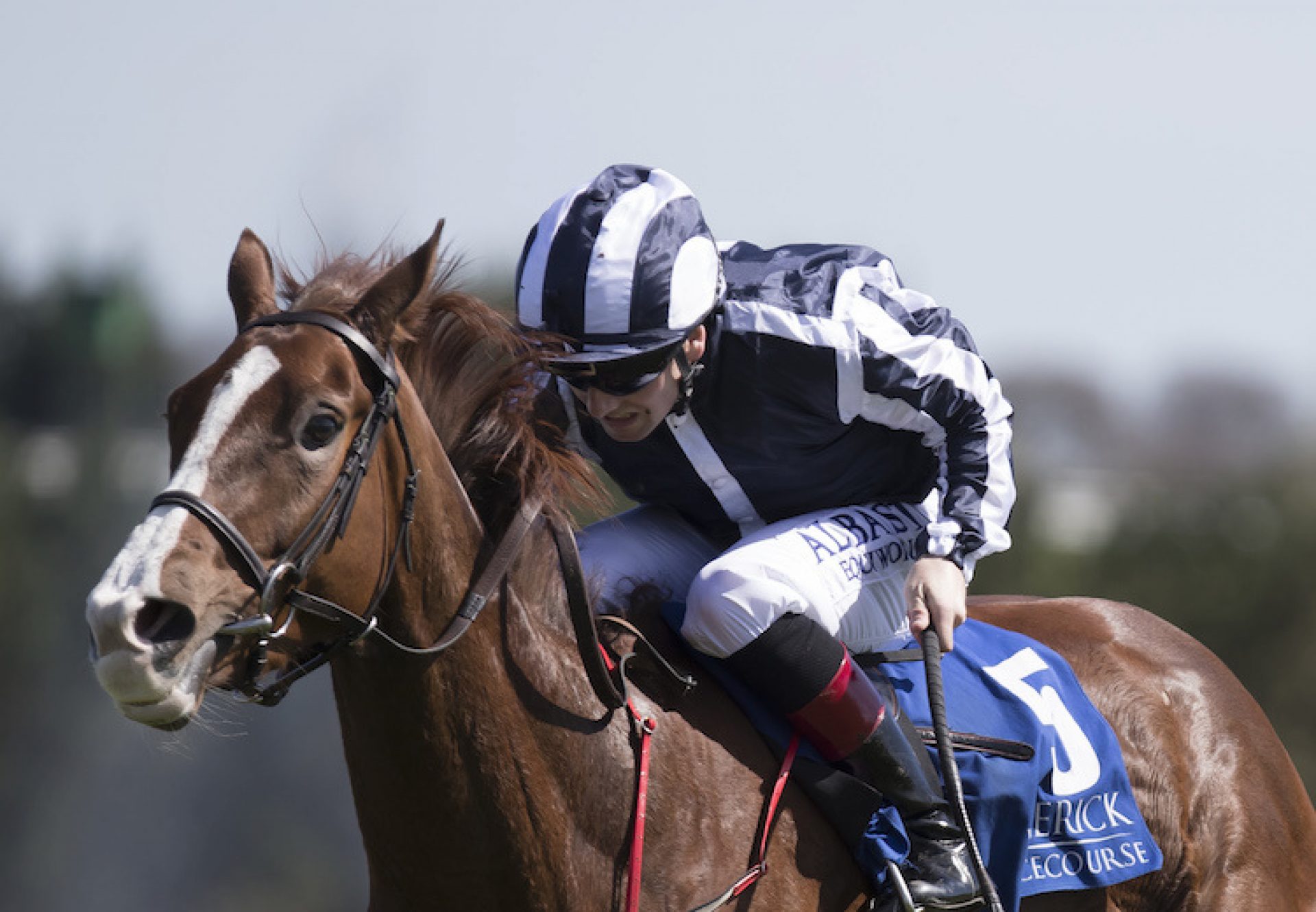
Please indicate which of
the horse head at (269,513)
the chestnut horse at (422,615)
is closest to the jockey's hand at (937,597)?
the chestnut horse at (422,615)

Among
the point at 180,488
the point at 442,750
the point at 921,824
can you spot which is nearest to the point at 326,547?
the point at 180,488

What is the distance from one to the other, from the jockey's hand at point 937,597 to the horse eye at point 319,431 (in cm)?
147

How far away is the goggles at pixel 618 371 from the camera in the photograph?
144 inches

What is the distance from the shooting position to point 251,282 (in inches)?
134

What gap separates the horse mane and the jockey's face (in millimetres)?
160

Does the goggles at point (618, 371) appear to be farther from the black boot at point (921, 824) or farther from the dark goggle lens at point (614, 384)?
the black boot at point (921, 824)

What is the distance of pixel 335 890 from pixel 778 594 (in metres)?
18.4

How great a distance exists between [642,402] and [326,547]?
95 centimetres

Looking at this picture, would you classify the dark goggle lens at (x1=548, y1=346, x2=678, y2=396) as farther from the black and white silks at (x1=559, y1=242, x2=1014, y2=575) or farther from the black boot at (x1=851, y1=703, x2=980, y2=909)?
the black boot at (x1=851, y1=703, x2=980, y2=909)

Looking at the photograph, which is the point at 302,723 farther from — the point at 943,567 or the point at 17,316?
the point at 943,567

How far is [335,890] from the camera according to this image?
20859 millimetres

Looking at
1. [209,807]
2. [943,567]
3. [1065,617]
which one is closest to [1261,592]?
[209,807]

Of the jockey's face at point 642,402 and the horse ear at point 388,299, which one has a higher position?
the horse ear at point 388,299

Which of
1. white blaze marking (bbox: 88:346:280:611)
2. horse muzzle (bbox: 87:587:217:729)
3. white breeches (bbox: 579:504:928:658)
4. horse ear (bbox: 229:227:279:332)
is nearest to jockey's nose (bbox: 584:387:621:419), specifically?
white breeches (bbox: 579:504:928:658)
